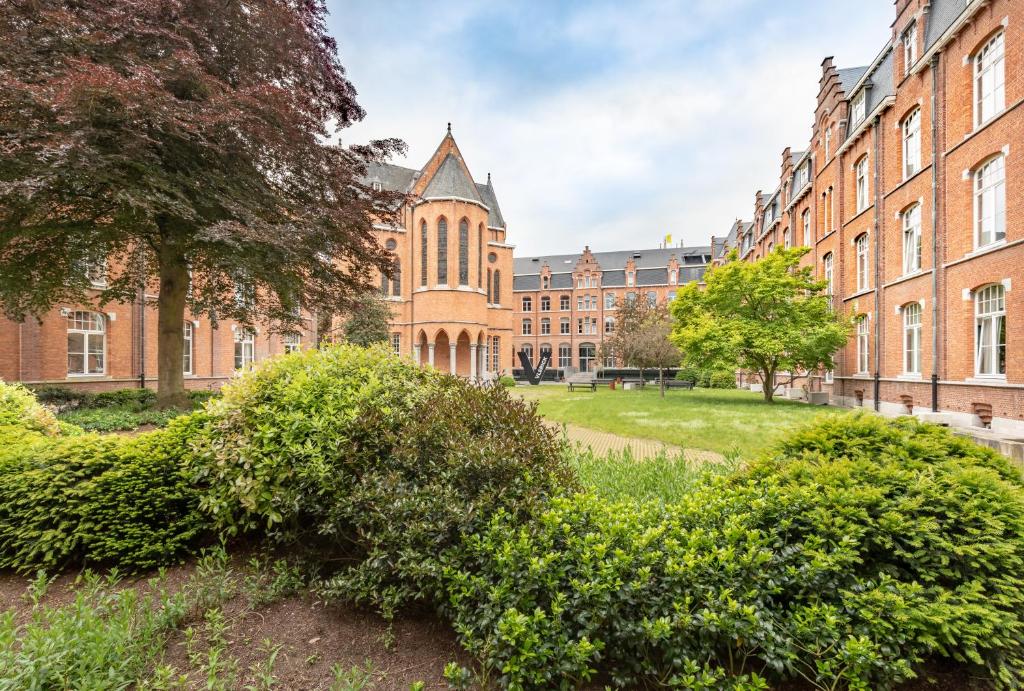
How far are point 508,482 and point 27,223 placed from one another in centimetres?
1154

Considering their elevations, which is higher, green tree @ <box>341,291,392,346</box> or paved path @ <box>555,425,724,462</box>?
green tree @ <box>341,291,392,346</box>

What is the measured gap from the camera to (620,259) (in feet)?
202

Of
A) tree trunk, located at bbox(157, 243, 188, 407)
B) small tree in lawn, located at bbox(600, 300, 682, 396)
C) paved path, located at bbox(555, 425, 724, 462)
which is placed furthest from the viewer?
small tree in lawn, located at bbox(600, 300, 682, 396)

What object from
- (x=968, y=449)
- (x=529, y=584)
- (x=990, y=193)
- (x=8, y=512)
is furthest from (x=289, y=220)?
(x=990, y=193)

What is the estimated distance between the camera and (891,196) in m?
16.3

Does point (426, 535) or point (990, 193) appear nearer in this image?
point (426, 535)

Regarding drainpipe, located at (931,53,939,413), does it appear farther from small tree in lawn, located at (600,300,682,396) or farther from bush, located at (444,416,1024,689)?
bush, located at (444,416,1024,689)

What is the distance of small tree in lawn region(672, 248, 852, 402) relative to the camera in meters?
18.6

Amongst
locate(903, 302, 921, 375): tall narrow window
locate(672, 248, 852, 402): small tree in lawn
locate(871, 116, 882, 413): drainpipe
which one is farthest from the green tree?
locate(903, 302, 921, 375): tall narrow window

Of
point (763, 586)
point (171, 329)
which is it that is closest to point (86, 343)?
point (171, 329)

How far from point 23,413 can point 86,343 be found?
16236 mm

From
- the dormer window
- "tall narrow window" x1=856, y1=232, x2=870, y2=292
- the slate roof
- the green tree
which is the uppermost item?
the slate roof

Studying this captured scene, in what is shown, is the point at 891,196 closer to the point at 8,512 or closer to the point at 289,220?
the point at 289,220

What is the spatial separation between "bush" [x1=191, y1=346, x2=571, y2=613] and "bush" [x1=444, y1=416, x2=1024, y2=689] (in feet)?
1.00
